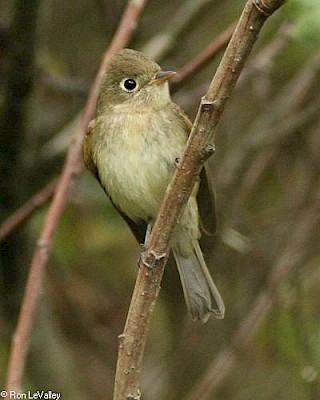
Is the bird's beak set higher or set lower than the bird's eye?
higher

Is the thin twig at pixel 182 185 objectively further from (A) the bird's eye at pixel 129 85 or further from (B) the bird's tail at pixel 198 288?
(A) the bird's eye at pixel 129 85

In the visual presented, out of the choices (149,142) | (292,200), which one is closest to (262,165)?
(292,200)

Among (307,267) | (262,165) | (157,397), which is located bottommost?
(157,397)

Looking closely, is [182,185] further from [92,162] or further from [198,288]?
Answer: [92,162]

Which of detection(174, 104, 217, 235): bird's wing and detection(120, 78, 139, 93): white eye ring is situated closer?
detection(174, 104, 217, 235): bird's wing

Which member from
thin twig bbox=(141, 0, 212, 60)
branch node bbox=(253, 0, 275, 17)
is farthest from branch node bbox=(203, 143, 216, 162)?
thin twig bbox=(141, 0, 212, 60)

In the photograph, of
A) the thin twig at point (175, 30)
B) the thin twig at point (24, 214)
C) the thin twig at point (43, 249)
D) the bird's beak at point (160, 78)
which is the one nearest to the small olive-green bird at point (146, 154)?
the bird's beak at point (160, 78)

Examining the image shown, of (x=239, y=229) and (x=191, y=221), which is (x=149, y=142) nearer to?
(x=191, y=221)

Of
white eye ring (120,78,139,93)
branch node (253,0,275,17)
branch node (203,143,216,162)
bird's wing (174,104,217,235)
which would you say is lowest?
bird's wing (174,104,217,235)

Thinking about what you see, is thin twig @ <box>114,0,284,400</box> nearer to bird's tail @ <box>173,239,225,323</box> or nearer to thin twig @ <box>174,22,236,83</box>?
bird's tail @ <box>173,239,225,323</box>
